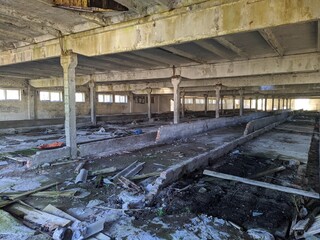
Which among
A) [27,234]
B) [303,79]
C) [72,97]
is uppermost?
[303,79]

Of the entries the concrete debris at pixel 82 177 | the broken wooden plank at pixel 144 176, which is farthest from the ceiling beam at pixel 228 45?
the concrete debris at pixel 82 177

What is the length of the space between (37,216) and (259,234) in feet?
11.6

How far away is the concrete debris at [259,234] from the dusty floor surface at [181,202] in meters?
0.01

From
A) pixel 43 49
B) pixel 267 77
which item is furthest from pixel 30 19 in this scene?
pixel 267 77

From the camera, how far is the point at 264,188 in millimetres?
5109

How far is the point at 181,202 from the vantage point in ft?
14.2

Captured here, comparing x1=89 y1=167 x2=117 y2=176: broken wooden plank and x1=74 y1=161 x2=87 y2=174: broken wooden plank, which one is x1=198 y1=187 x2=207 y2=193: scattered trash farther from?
x1=74 y1=161 x2=87 y2=174: broken wooden plank

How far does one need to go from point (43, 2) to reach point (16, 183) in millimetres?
4125

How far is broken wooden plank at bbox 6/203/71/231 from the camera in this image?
346cm

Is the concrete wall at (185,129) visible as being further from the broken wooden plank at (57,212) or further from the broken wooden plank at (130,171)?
the broken wooden plank at (57,212)

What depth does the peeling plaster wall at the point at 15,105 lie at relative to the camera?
18.0m

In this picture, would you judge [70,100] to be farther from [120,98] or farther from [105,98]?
[120,98]

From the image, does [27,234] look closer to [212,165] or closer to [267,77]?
[212,165]

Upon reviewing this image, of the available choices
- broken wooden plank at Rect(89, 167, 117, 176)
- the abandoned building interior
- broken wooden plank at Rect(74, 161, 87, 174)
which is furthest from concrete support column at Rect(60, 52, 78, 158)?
broken wooden plank at Rect(89, 167, 117, 176)
